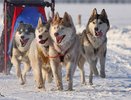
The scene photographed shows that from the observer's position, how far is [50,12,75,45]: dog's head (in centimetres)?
714

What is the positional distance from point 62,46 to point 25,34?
3.72 ft

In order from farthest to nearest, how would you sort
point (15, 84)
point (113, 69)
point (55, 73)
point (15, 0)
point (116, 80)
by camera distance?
point (113, 69), point (15, 0), point (116, 80), point (15, 84), point (55, 73)

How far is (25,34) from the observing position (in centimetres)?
819

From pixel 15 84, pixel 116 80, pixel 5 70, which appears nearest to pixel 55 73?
pixel 15 84

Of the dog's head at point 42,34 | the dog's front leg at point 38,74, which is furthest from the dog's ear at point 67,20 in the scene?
the dog's front leg at point 38,74

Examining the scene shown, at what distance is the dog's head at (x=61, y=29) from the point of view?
7145 millimetres

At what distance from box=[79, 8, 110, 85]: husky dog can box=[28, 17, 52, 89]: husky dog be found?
1.22 meters

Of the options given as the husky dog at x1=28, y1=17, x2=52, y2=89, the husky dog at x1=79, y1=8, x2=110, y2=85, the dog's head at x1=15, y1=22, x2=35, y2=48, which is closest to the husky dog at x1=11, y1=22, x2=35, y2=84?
the dog's head at x1=15, y1=22, x2=35, y2=48

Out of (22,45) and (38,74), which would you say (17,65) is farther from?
(38,74)

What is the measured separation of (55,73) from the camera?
727 centimetres

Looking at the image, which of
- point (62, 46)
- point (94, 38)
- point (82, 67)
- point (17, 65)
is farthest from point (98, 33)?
point (62, 46)

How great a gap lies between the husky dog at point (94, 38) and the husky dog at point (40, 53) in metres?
1.22

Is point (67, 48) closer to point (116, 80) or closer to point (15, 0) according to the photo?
point (116, 80)

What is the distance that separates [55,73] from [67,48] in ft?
1.30
